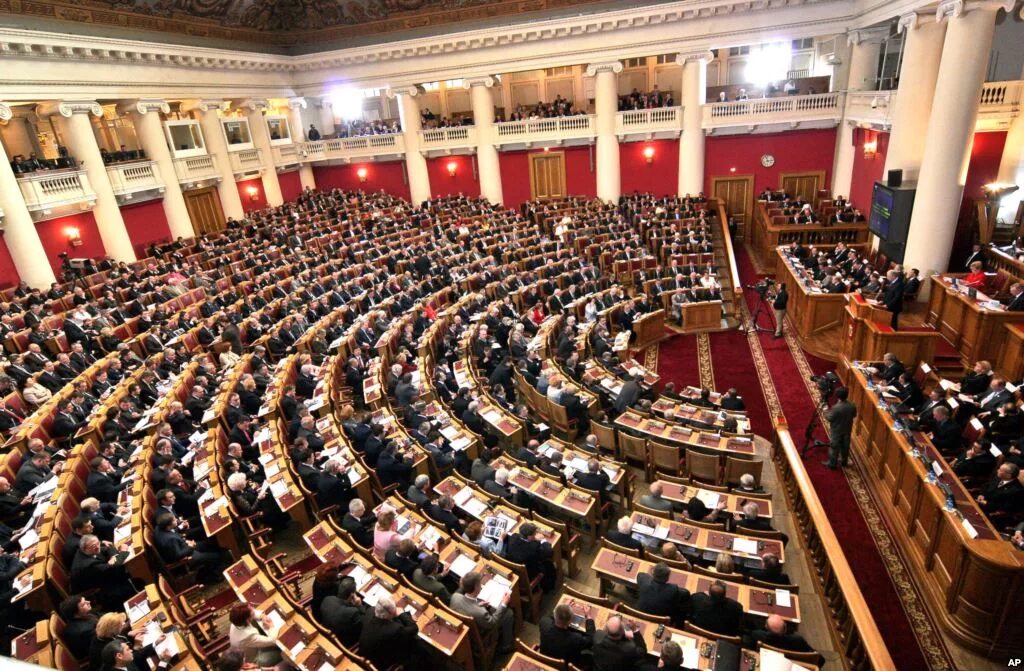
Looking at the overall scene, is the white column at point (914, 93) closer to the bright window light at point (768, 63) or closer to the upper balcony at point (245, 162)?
the bright window light at point (768, 63)

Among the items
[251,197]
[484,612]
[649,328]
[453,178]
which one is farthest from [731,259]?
[251,197]

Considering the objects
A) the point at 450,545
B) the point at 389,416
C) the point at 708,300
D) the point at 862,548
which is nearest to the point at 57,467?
the point at 389,416

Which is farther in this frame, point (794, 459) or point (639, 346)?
point (639, 346)

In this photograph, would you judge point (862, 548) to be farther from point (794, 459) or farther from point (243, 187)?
point (243, 187)

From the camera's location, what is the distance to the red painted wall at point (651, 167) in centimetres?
2298

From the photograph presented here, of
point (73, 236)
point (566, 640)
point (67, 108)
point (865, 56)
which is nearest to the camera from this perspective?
point (566, 640)

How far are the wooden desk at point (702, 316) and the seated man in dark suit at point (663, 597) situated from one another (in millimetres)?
8679

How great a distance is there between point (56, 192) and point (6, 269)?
249 centimetres

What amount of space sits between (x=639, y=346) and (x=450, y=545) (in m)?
7.74

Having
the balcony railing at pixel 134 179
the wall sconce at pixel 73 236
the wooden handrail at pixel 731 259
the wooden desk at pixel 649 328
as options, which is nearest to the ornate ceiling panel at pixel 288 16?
the balcony railing at pixel 134 179

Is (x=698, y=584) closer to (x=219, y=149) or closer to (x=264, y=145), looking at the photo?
(x=219, y=149)

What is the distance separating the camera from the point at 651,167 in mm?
23406

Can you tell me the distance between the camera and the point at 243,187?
80.5ft

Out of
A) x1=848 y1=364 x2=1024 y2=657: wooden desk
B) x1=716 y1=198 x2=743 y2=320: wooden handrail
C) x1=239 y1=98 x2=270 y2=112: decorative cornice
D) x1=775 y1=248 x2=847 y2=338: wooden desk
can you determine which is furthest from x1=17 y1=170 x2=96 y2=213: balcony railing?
x1=848 y1=364 x2=1024 y2=657: wooden desk
